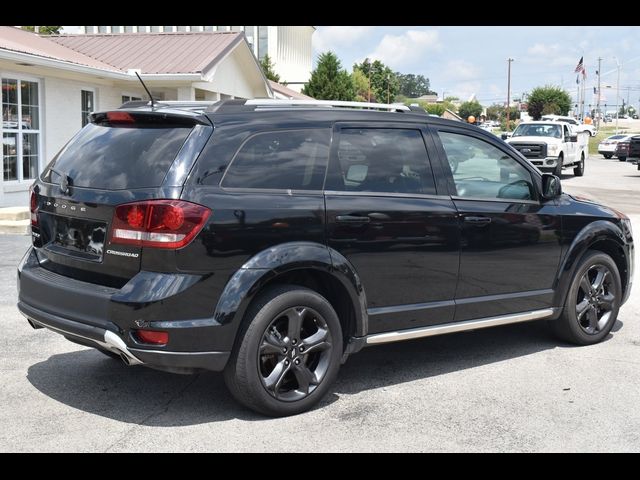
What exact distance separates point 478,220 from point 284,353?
179 cm

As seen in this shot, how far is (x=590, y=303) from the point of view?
21.0ft

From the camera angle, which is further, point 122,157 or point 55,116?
point 55,116

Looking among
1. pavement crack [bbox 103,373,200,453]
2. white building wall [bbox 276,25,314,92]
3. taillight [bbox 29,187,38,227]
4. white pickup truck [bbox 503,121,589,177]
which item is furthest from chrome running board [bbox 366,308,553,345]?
white building wall [bbox 276,25,314,92]

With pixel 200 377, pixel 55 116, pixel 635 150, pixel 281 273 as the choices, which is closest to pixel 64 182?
pixel 281 273

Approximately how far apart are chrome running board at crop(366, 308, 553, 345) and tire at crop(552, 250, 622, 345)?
255 mm

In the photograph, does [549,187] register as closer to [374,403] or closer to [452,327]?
[452,327]

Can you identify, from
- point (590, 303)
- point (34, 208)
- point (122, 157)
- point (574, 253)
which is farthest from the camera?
point (590, 303)

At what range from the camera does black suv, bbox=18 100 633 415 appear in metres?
4.27

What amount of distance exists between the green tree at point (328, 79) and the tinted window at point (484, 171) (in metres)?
46.1

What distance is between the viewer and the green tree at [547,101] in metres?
82.5

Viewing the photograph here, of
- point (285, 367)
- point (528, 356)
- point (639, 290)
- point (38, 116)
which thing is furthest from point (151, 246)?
point (38, 116)

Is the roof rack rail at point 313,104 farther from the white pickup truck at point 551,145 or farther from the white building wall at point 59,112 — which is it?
the white pickup truck at point 551,145

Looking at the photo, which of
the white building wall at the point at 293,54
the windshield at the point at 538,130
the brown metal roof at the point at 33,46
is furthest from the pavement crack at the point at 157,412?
the white building wall at the point at 293,54
